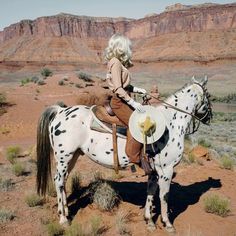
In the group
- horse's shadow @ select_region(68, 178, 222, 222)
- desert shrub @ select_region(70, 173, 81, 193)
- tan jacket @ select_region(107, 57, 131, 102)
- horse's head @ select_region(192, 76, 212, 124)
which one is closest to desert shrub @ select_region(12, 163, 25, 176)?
desert shrub @ select_region(70, 173, 81, 193)

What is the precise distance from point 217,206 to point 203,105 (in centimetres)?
189

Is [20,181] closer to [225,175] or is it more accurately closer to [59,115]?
[59,115]

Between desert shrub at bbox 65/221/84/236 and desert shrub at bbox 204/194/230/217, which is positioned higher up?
desert shrub at bbox 65/221/84/236

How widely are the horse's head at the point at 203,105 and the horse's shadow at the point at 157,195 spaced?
70.4 inches

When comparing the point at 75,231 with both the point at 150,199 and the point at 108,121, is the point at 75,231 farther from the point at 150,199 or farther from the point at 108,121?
the point at 108,121

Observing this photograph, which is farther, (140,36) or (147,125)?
(140,36)

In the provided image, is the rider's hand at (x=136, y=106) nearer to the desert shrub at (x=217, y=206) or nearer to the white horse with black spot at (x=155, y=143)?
the white horse with black spot at (x=155, y=143)

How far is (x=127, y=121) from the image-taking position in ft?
18.6

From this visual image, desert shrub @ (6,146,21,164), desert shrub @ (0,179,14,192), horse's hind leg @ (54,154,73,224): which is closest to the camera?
horse's hind leg @ (54,154,73,224)

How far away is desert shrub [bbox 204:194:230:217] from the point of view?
6.56m

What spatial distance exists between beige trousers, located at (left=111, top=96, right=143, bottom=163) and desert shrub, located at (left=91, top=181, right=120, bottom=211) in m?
1.24

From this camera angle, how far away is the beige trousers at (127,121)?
5547 millimetres

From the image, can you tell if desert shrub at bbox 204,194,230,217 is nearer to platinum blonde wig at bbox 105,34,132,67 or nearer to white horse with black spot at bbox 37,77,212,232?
white horse with black spot at bbox 37,77,212,232

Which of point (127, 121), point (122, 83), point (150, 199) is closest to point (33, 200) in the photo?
point (150, 199)
